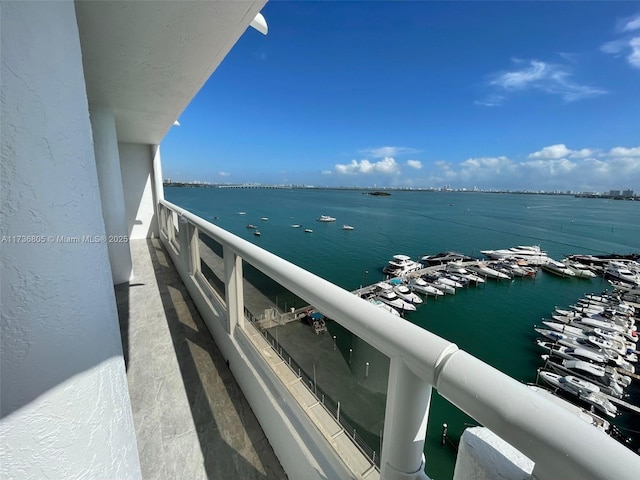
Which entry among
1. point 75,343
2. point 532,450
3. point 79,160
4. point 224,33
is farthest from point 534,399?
point 224,33

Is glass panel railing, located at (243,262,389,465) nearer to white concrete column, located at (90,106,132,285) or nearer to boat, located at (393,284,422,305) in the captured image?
white concrete column, located at (90,106,132,285)

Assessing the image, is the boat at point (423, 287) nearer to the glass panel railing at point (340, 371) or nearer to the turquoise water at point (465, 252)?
the turquoise water at point (465, 252)

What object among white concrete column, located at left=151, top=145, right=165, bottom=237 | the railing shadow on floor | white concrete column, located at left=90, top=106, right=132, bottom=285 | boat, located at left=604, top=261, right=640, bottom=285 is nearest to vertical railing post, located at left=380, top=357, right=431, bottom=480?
the railing shadow on floor

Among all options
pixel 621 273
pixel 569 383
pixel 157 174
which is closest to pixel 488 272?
pixel 621 273

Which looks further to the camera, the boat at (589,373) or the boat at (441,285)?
the boat at (441,285)

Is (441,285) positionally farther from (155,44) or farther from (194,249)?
(155,44)

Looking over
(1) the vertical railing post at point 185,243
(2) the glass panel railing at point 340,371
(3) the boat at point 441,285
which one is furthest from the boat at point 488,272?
(1) the vertical railing post at point 185,243

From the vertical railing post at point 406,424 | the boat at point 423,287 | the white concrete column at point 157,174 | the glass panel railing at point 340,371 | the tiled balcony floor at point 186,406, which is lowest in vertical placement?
the boat at point 423,287

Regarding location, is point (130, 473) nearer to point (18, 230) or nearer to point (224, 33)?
point (18, 230)
